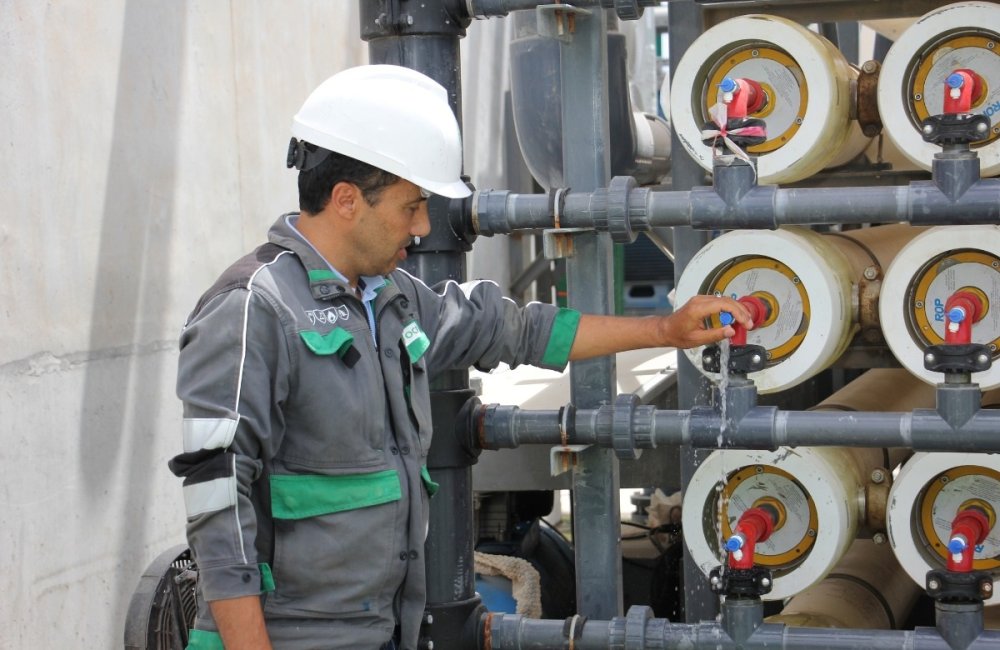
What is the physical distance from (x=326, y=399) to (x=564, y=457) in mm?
629

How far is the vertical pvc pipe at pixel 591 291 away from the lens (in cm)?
233

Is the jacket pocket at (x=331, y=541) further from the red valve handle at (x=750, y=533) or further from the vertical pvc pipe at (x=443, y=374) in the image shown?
the red valve handle at (x=750, y=533)

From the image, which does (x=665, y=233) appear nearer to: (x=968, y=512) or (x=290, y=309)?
(x=968, y=512)

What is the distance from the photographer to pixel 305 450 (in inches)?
74.1

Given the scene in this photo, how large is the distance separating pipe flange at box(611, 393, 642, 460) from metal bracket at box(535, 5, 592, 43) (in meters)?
0.65

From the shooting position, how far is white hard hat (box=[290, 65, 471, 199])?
1.93 m

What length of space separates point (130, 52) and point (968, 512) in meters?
2.00

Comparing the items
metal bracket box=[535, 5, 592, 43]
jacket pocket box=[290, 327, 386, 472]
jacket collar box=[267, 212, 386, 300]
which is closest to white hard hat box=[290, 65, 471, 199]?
jacket collar box=[267, 212, 386, 300]

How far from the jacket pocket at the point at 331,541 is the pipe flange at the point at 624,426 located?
19.2 inches

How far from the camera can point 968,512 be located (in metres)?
2.29

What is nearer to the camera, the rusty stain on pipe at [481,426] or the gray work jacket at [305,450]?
the gray work jacket at [305,450]

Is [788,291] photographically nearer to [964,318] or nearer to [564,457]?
[964,318]

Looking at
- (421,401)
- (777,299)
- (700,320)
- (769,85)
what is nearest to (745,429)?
(700,320)

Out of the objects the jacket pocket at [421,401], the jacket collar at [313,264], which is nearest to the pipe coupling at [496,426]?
the jacket pocket at [421,401]
